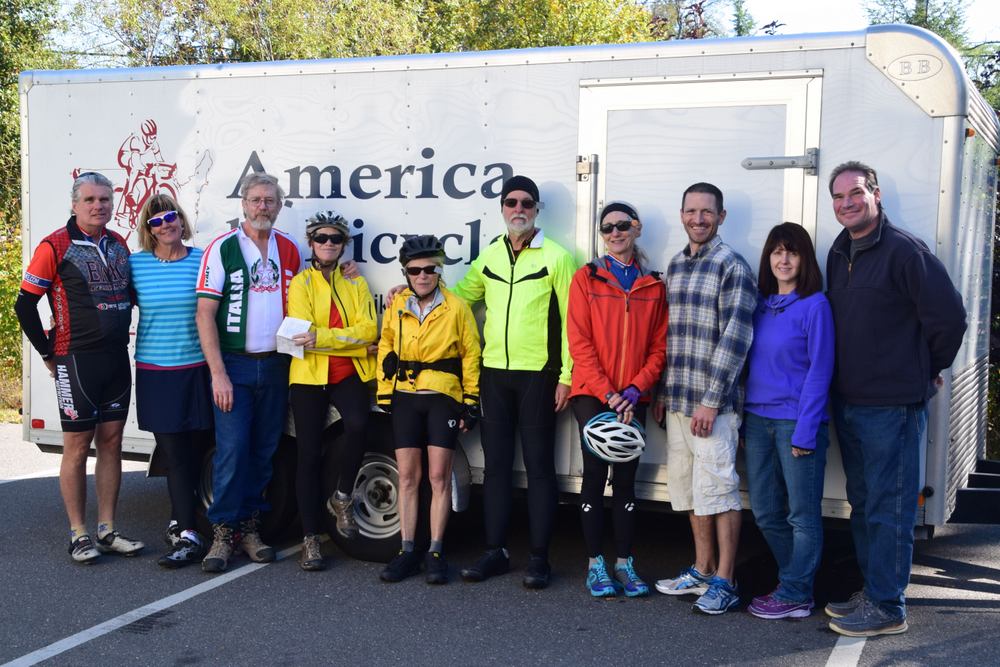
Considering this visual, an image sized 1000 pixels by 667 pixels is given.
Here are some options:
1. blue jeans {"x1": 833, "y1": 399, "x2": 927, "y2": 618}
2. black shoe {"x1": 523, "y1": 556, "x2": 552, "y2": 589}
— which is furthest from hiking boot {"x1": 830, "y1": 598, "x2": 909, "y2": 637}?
black shoe {"x1": 523, "y1": 556, "x2": 552, "y2": 589}

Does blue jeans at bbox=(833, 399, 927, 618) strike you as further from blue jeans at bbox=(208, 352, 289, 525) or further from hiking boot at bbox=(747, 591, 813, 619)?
blue jeans at bbox=(208, 352, 289, 525)

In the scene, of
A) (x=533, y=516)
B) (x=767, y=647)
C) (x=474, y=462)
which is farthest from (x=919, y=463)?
(x=474, y=462)

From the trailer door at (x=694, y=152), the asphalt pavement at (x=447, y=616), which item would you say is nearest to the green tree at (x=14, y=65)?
the asphalt pavement at (x=447, y=616)

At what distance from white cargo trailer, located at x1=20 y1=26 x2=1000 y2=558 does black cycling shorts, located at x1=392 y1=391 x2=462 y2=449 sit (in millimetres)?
294

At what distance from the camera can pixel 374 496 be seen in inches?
221

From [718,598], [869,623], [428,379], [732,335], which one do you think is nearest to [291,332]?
[428,379]

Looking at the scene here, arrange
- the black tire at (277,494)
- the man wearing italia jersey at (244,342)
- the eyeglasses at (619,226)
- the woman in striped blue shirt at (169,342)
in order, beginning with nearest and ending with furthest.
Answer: the eyeglasses at (619,226) < the man wearing italia jersey at (244,342) < the woman in striped blue shirt at (169,342) < the black tire at (277,494)

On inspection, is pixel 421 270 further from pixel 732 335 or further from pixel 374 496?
pixel 732 335

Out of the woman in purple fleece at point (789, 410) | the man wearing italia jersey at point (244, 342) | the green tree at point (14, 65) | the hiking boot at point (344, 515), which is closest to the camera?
the woman in purple fleece at point (789, 410)

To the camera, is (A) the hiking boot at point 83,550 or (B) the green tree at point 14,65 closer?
(A) the hiking boot at point 83,550

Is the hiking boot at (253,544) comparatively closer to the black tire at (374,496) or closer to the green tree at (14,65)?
the black tire at (374,496)

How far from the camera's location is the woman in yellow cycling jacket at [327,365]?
5242 millimetres

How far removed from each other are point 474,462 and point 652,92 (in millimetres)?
2125

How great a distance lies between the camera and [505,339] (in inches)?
197
